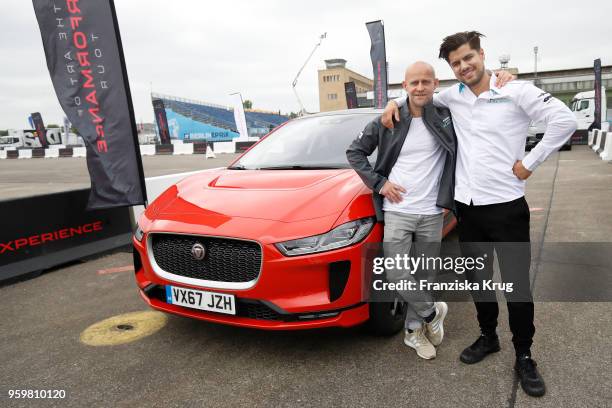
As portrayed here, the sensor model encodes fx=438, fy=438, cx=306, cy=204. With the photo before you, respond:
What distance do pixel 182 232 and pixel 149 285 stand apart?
1.73 feet

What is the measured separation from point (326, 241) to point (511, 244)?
0.97 metres

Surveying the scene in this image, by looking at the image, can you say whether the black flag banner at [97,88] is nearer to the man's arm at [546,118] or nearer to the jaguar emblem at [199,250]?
the jaguar emblem at [199,250]

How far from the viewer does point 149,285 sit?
9.23 ft

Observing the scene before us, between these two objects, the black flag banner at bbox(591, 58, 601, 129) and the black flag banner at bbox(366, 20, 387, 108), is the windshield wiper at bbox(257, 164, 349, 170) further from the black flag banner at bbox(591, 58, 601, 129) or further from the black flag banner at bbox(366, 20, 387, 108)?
the black flag banner at bbox(591, 58, 601, 129)

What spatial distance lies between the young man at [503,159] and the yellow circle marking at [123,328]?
2334 millimetres

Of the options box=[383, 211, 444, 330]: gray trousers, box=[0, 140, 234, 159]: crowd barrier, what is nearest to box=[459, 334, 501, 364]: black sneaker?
box=[383, 211, 444, 330]: gray trousers

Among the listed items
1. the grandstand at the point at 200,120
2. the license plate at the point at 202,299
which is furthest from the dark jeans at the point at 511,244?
the grandstand at the point at 200,120

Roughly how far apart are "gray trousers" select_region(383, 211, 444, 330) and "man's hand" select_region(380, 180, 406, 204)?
0.09 m

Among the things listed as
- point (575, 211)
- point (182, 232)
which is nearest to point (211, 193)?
point (182, 232)

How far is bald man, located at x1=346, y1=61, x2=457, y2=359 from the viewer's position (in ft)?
8.12

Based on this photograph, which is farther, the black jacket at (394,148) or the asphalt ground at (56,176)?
the asphalt ground at (56,176)

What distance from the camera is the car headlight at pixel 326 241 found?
2.35 metres

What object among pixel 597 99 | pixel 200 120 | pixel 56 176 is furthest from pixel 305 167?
pixel 200 120

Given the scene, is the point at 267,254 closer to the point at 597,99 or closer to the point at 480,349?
the point at 480,349
